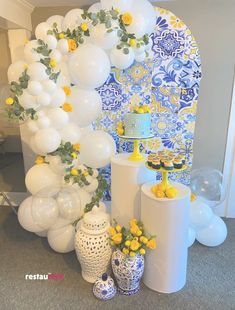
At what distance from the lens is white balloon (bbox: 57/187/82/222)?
1855 mm

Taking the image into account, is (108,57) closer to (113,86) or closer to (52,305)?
(113,86)

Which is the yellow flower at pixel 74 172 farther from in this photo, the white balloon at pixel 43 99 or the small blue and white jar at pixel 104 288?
the small blue and white jar at pixel 104 288

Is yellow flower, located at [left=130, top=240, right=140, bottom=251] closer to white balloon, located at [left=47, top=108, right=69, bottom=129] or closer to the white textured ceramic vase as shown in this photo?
the white textured ceramic vase

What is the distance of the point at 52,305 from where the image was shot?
160cm

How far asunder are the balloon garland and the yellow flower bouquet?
27cm

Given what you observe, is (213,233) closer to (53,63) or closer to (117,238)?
(117,238)

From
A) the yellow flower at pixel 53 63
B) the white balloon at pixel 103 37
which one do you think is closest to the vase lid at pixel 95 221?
the yellow flower at pixel 53 63

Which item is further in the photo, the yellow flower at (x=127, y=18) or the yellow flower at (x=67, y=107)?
the yellow flower at (x=67, y=107)

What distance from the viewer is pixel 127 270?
5.21ft

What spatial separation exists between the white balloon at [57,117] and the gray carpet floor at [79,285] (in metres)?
1.03

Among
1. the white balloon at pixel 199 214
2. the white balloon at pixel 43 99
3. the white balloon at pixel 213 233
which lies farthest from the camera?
the white balloon at pixel 213 233

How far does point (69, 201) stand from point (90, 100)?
726 millimetres

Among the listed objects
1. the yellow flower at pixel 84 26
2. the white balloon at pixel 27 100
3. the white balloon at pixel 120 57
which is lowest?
the white balloon at pixel 27 100

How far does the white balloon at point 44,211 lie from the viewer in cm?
185
